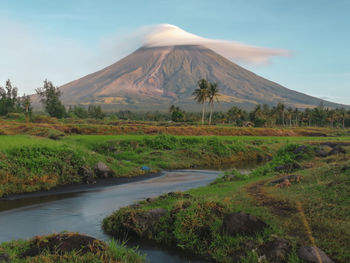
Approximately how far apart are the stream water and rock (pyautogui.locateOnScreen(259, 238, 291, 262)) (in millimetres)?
2146

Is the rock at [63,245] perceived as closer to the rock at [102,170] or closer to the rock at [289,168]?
the rock at [289,168]

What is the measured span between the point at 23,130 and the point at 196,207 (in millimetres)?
39064

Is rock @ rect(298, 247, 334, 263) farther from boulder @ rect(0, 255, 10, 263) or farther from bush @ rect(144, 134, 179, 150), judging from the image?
bush @ rect(144, 134, 179, 150)

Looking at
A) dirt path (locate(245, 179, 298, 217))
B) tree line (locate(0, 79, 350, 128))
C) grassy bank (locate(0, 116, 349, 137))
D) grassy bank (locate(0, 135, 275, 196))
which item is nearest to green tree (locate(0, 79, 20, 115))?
tree line (locate(0, 79, 350, 128))

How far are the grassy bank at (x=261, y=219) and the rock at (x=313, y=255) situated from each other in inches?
6.6

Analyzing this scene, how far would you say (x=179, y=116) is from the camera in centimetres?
10825

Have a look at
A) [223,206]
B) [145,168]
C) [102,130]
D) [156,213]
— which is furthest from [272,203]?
[102,130]

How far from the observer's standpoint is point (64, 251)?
24.6 ft

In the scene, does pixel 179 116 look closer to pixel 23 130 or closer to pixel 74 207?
pixel 23 130

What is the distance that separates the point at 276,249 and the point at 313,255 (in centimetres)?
86

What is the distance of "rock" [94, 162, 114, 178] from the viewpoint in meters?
23.4

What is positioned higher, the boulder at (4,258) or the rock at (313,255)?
the rock at (313,255)

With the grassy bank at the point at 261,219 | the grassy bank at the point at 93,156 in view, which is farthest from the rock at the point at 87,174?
the grassy bank at the point at 261,219

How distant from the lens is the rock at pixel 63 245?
761 centimetres
